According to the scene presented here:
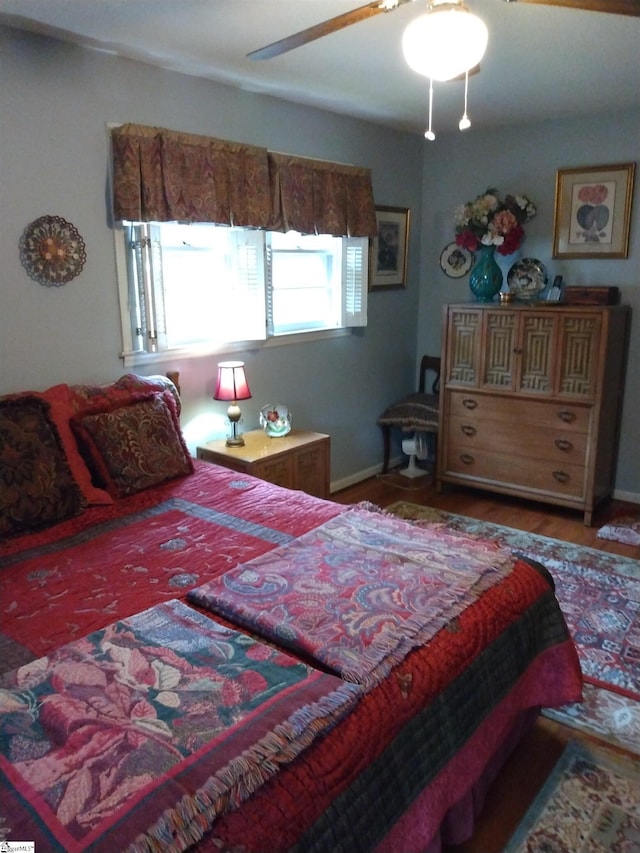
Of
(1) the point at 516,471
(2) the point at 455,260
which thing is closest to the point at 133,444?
(1) the point at 516,471

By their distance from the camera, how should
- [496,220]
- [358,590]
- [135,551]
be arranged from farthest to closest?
[496,220] → [135,551] → [358,590]

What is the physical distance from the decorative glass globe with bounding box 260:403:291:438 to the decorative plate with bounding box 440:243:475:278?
1940 mm

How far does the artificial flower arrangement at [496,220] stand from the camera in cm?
414

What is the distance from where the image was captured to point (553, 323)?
148 inches

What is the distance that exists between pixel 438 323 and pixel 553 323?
1.26 m

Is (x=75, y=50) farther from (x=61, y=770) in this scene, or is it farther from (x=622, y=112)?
(x=622, y=112)

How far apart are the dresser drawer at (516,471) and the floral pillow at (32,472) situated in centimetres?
266

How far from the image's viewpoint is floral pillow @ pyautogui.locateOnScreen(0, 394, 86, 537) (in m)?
2.16

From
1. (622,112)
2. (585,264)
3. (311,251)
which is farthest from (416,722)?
(622,112)

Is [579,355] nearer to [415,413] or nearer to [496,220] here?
[496,220]

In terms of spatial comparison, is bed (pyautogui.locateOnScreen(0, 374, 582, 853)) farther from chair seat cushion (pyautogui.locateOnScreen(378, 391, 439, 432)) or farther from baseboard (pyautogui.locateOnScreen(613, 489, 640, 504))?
baseboard (pyautogui.locateOnScreen(613, 489, 640, 504))

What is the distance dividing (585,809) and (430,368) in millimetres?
3485

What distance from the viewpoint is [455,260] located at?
4688 millimetres

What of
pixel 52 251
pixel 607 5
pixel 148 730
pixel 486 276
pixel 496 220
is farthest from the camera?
pixel 486 276
